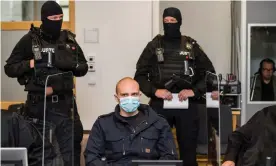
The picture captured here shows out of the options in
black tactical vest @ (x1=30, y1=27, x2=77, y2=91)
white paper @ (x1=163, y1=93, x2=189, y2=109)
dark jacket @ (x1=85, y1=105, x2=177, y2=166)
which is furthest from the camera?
white paper @ (x1=163, y1=93, x2=189, y2=109)

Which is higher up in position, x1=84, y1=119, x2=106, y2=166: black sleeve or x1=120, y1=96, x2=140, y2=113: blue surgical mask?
x1=120, y1=96, x2=140, y2=113: blue surgical mask

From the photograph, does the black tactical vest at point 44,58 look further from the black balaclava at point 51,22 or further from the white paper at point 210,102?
the white paper at point 210,102

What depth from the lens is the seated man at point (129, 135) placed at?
3.12 meters

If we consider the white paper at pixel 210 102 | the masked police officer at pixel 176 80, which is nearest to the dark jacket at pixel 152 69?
the masked police officer at pixel 176 80

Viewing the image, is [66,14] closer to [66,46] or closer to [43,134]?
[66,46]

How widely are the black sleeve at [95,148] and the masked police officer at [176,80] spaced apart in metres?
1.07

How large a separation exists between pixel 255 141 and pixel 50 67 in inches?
72.4

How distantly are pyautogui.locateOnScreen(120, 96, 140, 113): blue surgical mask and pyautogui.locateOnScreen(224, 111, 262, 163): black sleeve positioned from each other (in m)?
0.72

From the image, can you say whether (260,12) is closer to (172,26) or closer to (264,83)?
(264,83)

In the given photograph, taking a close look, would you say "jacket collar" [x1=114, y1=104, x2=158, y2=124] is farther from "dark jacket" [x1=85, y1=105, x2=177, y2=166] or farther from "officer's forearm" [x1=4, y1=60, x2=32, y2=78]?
"officer's forearm" [x1=4, y1=60, x2=32, y2=78]

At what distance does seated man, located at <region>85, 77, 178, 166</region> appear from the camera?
312 cm

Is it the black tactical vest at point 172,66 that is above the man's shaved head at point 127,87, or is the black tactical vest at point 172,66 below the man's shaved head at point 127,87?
above

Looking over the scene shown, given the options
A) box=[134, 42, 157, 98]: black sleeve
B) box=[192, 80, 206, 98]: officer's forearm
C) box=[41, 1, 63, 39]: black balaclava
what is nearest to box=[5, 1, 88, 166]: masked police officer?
box=[41, 1, 63, 39]: black balaclava

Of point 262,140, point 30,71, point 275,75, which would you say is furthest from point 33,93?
point 275,75
